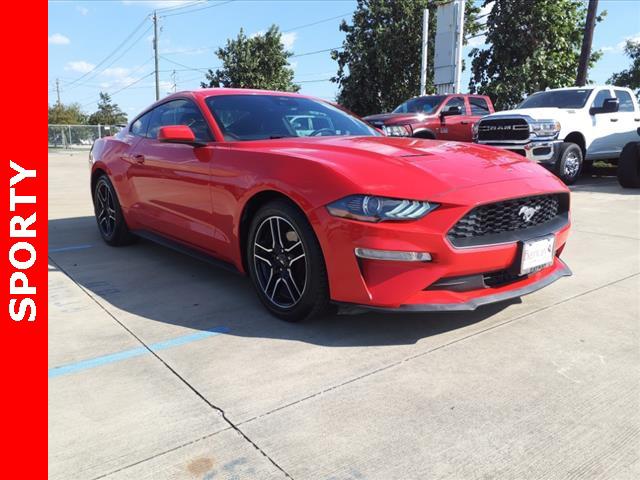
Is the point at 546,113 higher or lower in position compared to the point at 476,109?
lower

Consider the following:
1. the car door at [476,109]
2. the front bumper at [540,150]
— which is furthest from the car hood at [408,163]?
the car door at [476,109]

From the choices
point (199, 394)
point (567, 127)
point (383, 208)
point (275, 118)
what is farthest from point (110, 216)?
point (567, 127)

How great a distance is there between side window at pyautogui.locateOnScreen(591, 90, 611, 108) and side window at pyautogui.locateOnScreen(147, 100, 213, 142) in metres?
9.15

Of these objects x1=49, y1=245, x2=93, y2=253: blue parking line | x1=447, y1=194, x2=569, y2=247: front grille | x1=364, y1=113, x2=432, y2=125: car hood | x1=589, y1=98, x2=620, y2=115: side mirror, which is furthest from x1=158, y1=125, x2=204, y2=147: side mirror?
x1=589, y1=98, x2=620, y2=115: side mirror

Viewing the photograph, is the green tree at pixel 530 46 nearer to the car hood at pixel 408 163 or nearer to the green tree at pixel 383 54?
the green tree at pixel 383 54

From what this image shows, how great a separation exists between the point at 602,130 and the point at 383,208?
9780 mm

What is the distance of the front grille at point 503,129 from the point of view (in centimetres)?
966

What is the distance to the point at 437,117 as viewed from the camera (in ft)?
40.5

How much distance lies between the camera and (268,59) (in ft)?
113

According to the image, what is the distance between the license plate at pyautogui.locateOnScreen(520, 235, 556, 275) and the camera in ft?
9.68

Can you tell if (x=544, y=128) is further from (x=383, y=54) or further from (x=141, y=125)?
(x=383, y=54)

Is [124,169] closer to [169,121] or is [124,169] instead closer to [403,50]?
[169,121]

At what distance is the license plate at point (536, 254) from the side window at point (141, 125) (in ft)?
11.7

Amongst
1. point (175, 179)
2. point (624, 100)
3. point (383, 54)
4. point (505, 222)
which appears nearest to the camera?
point (505, 222)
